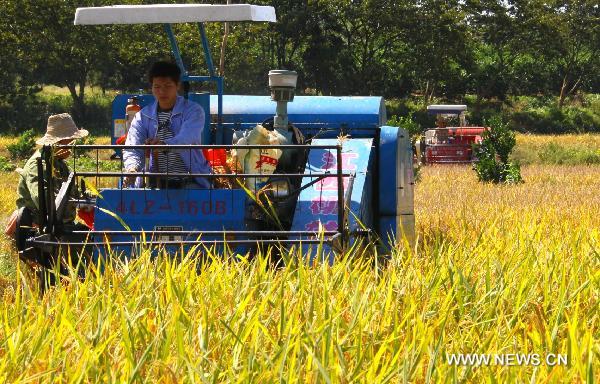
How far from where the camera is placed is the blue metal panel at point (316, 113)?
7.59m

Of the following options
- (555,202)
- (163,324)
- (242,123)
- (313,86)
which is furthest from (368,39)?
(163,324)

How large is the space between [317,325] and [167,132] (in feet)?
9.89

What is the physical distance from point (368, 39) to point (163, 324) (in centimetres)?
4723

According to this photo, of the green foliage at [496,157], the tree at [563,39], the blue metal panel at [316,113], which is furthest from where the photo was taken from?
the tree at [563,39]

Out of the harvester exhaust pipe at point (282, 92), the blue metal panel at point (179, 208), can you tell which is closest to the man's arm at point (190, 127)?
the blue metal panel at point (179, 208)

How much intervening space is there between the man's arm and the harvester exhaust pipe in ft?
1.64

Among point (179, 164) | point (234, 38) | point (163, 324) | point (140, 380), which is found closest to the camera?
point (140, 380)

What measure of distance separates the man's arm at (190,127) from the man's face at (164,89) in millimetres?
115

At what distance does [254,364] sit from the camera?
11.4 ft

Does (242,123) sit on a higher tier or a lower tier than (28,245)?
higher

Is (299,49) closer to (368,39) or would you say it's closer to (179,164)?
(368,39)

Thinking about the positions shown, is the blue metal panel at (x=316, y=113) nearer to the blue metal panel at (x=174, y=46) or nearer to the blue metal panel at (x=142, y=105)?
the blue metal panel at (x=142, y=105)

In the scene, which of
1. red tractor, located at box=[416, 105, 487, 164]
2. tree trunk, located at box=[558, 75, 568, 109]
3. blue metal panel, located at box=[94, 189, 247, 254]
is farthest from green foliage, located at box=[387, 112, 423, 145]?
tree trunk, located at box=[558, 75, 568, 109]

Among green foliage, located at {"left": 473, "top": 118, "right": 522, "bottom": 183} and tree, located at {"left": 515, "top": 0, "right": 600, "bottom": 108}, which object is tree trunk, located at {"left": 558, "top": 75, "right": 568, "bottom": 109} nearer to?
tree, located at {"left": 515, "top": 0, "right": 600, "bottom": 108}
